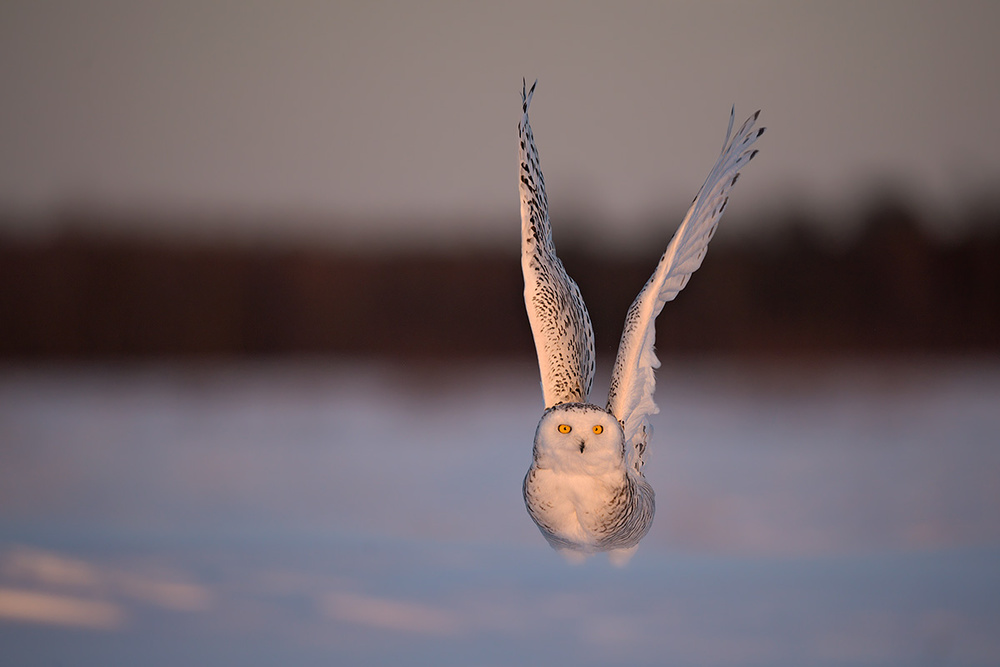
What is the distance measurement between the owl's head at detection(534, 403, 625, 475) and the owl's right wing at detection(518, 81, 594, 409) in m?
0.59

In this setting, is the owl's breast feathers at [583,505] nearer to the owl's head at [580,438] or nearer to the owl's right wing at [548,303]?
the owl's head at [580,438]

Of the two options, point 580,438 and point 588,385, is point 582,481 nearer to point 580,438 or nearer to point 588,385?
point 580,438

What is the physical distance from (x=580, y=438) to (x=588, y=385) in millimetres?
1061

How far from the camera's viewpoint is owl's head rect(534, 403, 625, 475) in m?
2.55

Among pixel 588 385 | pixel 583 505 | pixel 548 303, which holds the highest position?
pixel 548 303

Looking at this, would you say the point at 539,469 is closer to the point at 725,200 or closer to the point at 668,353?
the point at 725,200

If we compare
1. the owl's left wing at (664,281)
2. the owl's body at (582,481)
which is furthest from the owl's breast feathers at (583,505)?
the owl's left wing at (664,281)

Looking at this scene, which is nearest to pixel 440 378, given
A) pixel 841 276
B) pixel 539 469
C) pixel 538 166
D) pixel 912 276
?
pixel 841 276

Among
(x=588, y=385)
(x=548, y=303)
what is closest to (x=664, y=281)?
(x=548, y=303)

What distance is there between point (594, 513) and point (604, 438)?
0.27m

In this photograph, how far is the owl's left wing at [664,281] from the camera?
9.77 feet

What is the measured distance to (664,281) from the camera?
3041 mm

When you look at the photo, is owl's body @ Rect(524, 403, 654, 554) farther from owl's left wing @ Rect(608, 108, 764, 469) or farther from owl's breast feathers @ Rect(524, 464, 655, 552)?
owl's left wing @ Rect(608, 108, 764, 469)

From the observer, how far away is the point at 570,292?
3572 mm
